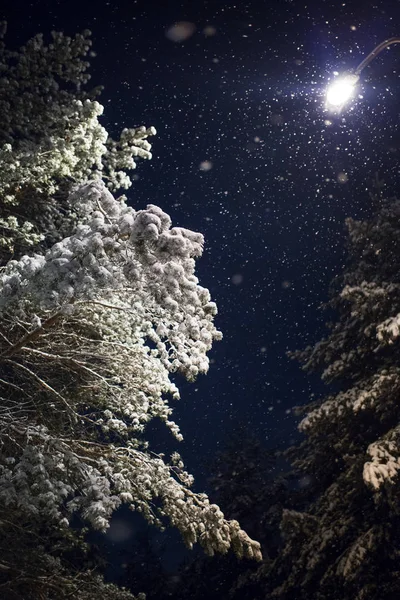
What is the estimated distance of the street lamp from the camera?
4.82m

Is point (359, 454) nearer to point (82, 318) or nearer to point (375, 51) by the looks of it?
point (82, 318)

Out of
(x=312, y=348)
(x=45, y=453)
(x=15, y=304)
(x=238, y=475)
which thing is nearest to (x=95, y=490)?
(x=45, y=453)

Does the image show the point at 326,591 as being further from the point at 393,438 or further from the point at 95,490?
the point at 95,490

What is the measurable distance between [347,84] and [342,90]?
8cm

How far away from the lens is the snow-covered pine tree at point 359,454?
758cm

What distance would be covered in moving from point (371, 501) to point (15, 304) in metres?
7.78

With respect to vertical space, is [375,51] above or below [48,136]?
below

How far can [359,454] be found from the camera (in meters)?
8.74

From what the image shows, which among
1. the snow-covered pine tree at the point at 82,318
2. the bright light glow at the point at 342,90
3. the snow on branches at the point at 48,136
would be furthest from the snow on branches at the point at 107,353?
the bright light glow at the point at 342,90

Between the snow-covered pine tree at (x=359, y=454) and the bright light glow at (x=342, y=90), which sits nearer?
the bright light glow at (x=342, y=90)

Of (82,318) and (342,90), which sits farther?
(82,318)

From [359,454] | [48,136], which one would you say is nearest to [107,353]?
[48,136]

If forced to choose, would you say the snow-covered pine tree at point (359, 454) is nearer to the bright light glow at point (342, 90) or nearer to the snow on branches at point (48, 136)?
the bright light glow at point (342, 90)

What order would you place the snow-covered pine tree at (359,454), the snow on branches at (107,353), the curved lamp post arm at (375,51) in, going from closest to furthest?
the snow on branches at (107,353)
the curved lamp post arm at (375,51)
the snow-covered pine tree at (359,454)
